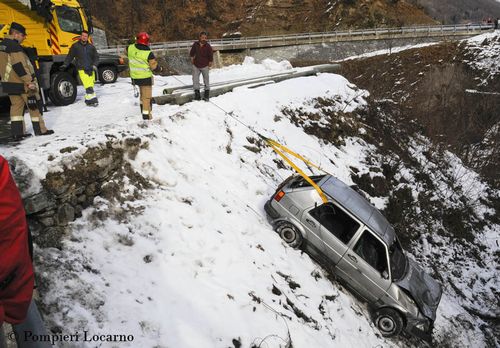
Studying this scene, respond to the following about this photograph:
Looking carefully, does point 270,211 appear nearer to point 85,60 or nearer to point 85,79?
point 85,79

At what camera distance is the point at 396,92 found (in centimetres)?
2809

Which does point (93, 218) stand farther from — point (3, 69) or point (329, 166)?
point (329, 166)

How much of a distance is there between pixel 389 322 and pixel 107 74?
14.0 meters

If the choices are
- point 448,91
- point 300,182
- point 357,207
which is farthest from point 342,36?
point 357,207

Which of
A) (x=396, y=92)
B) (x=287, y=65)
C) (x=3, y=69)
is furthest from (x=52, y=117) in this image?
(x=396, y=92)

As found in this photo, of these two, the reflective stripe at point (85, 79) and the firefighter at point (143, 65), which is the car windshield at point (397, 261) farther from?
the reflective stripe at point (85, 79)

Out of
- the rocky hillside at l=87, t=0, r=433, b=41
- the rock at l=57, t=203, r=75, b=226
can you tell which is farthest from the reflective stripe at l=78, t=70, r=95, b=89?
the rocky hillside at l=87, t=0, r=433, b=41

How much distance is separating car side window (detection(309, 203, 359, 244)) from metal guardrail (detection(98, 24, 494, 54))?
32580 mm

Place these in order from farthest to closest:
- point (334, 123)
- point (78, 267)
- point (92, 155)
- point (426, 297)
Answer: point (334, 123) → point (426, 297) → point (92, 155) → point (78, 267)

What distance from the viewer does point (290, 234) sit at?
7.01 meters

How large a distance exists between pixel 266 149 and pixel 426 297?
529cm

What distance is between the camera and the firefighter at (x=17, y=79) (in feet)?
20.2

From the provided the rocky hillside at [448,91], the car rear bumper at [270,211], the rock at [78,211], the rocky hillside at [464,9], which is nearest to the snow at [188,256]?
the rock at [78,211]

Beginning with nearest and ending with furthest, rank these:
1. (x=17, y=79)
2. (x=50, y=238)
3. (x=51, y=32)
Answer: (x=50, y=238) → (x=17, y=79) → (x=51, y=32)
